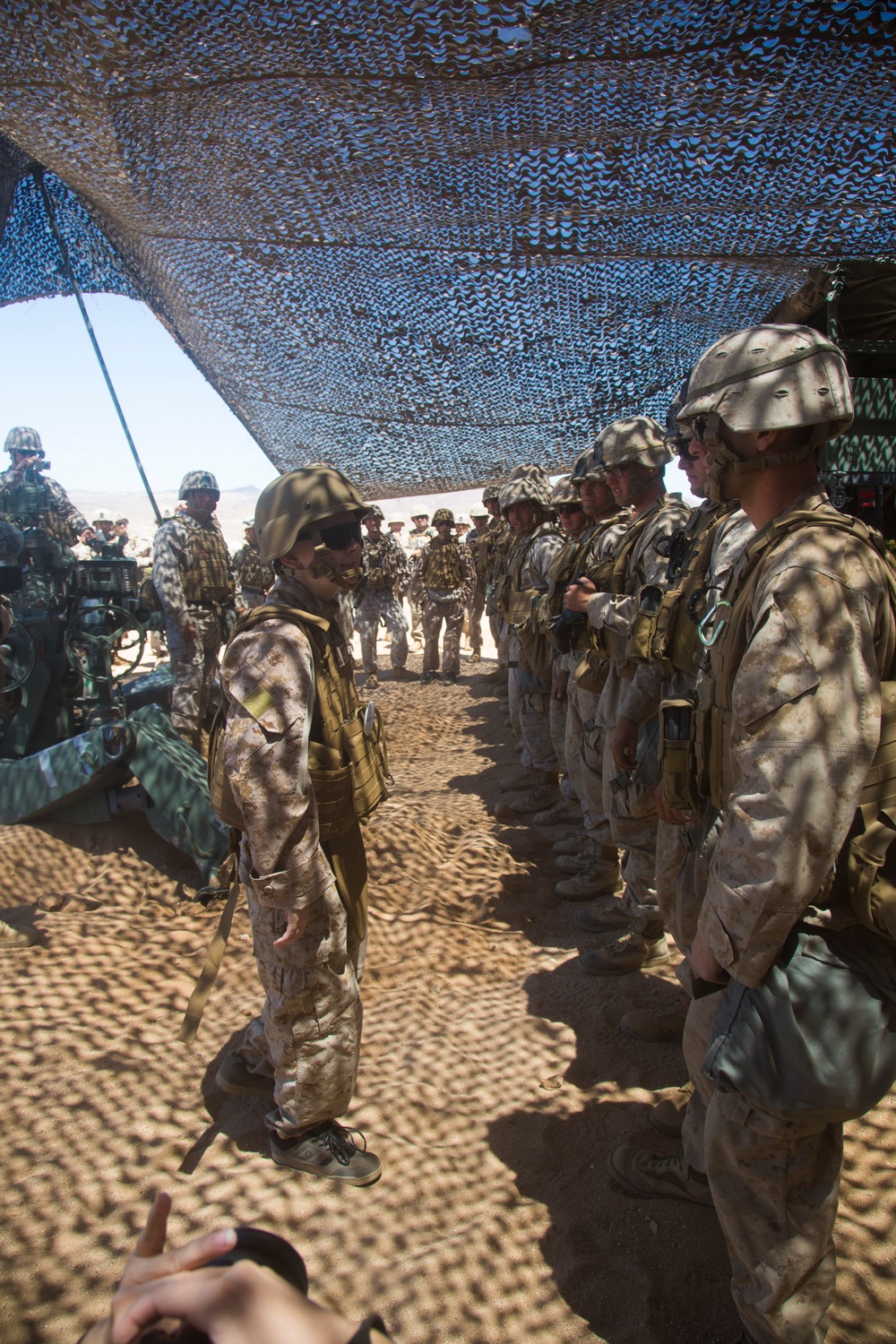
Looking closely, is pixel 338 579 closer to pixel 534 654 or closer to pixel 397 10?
pixel 397 10

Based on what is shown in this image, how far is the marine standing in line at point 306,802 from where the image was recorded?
2100 mm

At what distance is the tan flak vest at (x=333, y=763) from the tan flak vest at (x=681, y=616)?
1058mm

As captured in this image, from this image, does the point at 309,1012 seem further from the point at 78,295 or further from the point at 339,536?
the point at 78,295

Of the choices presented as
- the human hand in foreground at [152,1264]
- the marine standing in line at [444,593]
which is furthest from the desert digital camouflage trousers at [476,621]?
the human hand in foreground at [152,1264]

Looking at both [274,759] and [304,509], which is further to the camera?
[304,509]

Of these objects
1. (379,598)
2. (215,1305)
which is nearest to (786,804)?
(215,1305)

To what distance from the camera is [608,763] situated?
3.57 metres

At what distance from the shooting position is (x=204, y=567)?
21.3 ft

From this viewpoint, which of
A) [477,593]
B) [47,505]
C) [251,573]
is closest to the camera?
[47,505]

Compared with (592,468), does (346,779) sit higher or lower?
lower

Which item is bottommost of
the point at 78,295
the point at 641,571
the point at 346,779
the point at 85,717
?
the point at 85,717

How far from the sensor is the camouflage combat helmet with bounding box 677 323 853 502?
5.34 ft

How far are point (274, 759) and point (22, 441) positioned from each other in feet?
30.7

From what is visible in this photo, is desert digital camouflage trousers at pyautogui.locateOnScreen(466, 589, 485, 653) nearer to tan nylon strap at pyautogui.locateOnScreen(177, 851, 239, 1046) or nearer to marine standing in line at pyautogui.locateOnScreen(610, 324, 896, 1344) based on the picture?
tan nylon strap at pyautogui.locateOnScreen(177, 851, 239, 1046)
